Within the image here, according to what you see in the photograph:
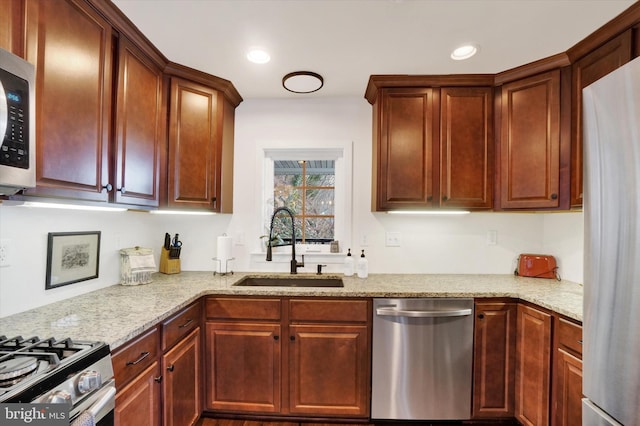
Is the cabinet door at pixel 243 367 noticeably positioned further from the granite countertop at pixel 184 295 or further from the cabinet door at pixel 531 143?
the cabinet door at pixel 531 143

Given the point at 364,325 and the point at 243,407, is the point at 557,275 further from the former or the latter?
the point at 243,407

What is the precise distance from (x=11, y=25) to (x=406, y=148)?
210 cm

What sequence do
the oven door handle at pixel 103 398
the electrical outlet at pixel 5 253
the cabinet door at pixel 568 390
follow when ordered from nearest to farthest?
the oven door handle at pixel 103 398 → the electrical outlet at pixel 5 253 → the cabinet door at pixel 568 390

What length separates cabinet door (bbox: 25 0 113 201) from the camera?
3.69 ft

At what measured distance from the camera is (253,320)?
186cm

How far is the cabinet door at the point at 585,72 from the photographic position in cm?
150

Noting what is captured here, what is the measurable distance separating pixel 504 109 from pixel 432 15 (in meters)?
1.00

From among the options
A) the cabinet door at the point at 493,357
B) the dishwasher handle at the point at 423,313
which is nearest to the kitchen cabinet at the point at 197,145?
the dishwasher handle at the point at 423,313

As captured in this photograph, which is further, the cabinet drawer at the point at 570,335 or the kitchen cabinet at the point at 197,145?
the kitchen cabinet at the point at 197,145

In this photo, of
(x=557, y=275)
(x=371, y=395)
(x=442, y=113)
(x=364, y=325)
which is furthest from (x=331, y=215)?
(x=557, y=275)

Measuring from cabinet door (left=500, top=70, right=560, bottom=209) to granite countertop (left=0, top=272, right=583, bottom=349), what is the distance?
607 millimetres

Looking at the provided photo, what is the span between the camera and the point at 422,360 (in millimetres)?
1815

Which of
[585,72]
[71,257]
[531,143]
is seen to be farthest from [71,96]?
[585,72]

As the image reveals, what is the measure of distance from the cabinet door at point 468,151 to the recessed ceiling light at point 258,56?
4.34 feet
